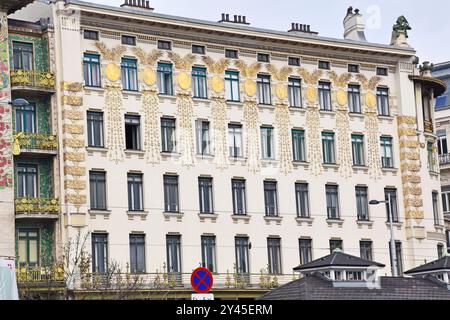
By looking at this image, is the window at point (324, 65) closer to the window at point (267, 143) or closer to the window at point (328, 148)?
the window at point (328, 148)

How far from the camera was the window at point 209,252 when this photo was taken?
2015 inches

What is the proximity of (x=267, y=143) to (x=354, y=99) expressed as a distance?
21.8ft

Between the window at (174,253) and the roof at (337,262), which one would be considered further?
the window at (174,253)

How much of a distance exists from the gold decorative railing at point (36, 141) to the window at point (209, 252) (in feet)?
29.2

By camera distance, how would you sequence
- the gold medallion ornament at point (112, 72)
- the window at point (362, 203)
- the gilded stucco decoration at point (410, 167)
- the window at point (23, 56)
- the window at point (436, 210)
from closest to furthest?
the window at point (23, 56) < the gold medallion ornament at point (112, 72) < the window at point (362, 203) < the gilded stucco decoration at point (410, 167) < the window at point (436, 210)

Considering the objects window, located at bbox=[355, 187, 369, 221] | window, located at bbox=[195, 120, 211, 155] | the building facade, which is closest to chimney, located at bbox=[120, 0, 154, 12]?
the building facade

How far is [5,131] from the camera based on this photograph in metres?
47.2

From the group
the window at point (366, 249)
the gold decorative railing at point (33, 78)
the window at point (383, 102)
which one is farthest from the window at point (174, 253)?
the window at point (383, 102)

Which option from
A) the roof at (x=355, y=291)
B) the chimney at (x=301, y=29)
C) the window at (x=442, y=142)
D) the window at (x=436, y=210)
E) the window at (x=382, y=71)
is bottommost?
the roof at (x=355, y=291)

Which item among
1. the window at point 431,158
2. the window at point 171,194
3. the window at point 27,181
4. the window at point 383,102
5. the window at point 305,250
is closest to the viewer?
the window at point 27,181

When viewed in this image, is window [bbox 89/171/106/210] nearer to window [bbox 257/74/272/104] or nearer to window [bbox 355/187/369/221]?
window [bbox 257/74/272/104]

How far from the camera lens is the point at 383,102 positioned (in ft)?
195

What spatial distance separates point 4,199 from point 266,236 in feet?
46.2

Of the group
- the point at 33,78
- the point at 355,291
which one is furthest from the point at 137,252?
the point at 355,291
